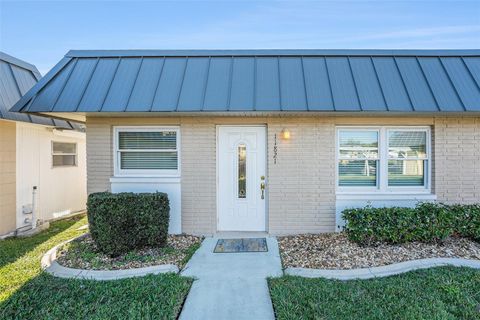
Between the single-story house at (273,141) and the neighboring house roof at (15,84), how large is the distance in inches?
71.8

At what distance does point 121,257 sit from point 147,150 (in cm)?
255

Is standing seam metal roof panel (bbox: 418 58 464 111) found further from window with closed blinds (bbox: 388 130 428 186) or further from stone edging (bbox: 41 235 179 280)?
stone edging (bbox: 41 235 179 280)

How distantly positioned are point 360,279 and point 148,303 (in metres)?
3.03

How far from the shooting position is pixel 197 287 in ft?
13.3

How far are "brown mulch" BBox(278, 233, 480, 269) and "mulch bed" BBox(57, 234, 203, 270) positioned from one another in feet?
6.35

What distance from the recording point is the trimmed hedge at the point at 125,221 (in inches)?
201

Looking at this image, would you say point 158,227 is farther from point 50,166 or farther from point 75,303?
point 50,166

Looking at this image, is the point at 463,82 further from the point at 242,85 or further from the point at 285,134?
the point at 242,85

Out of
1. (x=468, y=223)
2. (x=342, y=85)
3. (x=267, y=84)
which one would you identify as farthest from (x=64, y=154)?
(x=468, y=223)

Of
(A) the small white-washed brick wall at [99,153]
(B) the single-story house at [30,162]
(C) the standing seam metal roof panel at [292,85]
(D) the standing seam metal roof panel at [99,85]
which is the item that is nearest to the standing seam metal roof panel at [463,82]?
(C) the standing seam metal roof panel at [292,85]

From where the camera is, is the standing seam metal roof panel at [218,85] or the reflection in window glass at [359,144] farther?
the reflection in window glass at [359,144]

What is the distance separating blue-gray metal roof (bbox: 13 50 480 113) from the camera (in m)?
5.75

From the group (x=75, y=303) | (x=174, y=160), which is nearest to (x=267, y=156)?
(x=174, y=160)

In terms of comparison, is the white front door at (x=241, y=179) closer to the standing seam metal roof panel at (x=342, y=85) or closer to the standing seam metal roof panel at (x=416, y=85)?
the standing seam metal roof panel at (x=342, y=85)
